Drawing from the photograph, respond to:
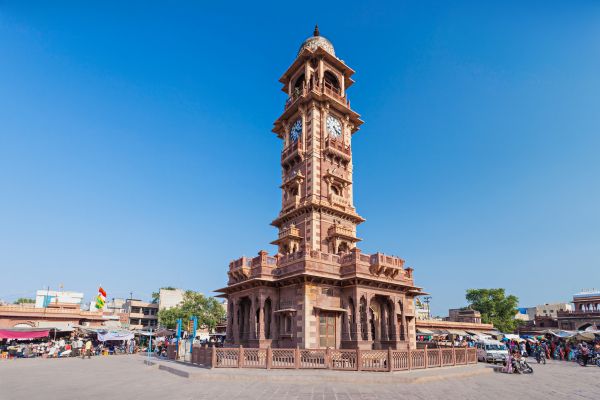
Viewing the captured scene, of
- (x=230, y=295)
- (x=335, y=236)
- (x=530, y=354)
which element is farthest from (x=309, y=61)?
(x=530, y=354)

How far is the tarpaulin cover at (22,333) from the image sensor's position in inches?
1340

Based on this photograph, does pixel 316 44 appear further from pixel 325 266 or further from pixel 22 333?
pixel 22 333

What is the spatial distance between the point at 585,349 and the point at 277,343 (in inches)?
928

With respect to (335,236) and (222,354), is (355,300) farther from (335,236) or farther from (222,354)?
(222,354)

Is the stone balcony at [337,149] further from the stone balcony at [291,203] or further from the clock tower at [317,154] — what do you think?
the stone balcony at [291,203]

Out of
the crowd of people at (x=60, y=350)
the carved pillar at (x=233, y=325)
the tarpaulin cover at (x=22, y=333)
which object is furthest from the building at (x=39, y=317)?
the carved pillar at (x=233, y=325)

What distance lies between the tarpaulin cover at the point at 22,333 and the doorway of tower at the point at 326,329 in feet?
102

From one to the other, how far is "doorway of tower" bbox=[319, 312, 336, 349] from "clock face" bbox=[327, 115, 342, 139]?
598 inches

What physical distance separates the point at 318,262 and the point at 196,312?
131 feet

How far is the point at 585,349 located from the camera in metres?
27.4

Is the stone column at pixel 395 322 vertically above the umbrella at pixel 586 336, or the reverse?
the stone column at pixel 395 322

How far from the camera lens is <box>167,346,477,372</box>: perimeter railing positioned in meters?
16.4

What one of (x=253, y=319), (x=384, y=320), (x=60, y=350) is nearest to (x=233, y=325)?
(x=253, y=319)

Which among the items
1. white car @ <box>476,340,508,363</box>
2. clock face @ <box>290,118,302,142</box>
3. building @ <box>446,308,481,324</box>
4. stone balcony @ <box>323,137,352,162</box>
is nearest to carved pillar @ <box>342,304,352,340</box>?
white car @ <box>476,340,508,363</box>
